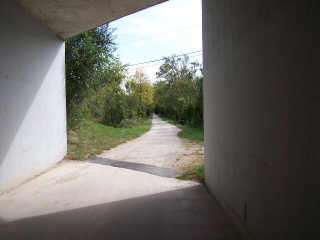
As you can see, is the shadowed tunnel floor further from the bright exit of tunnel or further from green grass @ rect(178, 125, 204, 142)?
green grass @ rect(178, 125, 204, 142)

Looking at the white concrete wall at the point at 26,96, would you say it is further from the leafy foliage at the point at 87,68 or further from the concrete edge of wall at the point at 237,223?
the concrete edge of wall at the point at 237,223

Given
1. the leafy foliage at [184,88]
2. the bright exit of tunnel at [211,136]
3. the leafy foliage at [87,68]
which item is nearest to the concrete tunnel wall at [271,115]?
the bright exit of tunnel at [211,136]

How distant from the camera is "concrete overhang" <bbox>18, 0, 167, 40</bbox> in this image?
5629mm

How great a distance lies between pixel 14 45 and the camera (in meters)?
5.09

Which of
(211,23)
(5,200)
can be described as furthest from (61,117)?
(211,23)

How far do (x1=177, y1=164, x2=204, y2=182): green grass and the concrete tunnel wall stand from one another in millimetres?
2013

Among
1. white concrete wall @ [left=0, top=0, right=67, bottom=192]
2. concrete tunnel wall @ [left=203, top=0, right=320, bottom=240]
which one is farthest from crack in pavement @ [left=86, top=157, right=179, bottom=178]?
concrete tunnel wall @ [left=203, top=0, right=320, bottom=240]

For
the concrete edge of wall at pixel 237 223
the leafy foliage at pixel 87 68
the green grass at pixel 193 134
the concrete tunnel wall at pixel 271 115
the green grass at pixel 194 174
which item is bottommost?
the green grass at pixel 193 134

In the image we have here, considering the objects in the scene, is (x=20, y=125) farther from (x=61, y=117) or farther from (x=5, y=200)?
(x=61, y=117)

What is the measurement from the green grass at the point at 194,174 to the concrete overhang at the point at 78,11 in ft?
15.1

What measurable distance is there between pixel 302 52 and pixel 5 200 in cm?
506

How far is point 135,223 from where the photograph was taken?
317 cm

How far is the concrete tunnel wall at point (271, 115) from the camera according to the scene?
1.42m

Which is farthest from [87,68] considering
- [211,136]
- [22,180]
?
[211,136]
